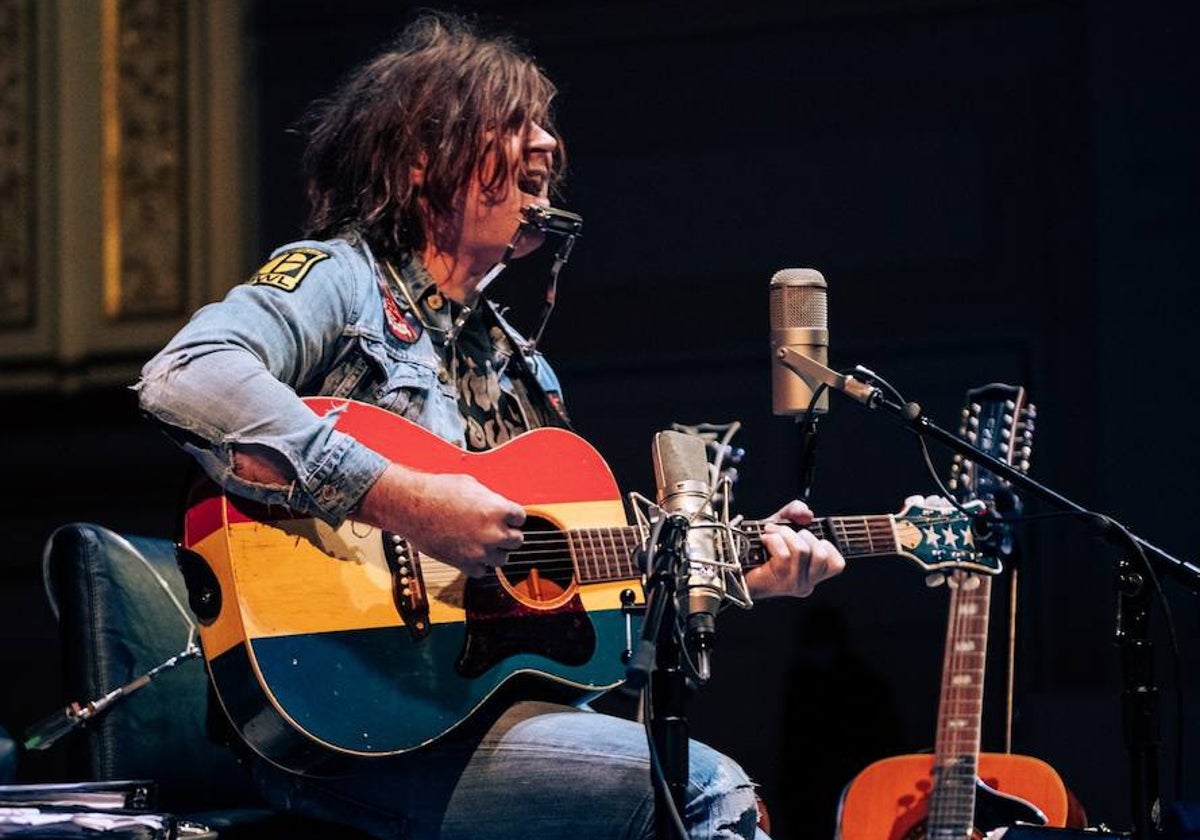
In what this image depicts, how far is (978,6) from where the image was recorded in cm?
439

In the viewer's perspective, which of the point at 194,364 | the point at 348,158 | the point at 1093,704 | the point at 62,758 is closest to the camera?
the point at 194,364

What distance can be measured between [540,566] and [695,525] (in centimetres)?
44

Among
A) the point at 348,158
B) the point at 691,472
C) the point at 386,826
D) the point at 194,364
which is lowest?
the point at 386,826

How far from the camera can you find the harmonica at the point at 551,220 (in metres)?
2.66

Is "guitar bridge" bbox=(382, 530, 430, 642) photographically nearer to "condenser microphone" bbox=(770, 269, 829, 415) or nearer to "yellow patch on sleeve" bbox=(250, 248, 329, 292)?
"yellow patch on sleeve" bbox=(250, 248, 329, 292)

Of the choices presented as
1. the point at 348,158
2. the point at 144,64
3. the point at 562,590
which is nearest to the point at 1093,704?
the point at 562,590

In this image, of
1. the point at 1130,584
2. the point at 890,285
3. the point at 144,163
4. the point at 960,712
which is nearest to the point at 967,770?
the point at 960,712

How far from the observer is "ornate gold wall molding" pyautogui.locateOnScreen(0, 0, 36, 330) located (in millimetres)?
5293

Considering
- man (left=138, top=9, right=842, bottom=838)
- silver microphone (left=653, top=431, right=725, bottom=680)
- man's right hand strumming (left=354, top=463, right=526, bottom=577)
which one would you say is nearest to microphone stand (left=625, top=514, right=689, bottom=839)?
silver microphone (left=653, top=431, right=725, bottom=680)

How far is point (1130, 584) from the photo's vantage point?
7.26 ft

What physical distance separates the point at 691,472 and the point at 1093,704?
2.34 m

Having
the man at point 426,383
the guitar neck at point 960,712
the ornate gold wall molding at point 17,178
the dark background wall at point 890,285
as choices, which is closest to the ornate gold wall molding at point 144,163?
the ornate gold wall molding at point 17,178

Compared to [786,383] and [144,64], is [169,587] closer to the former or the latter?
[786,383]

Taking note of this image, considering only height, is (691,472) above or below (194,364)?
below
